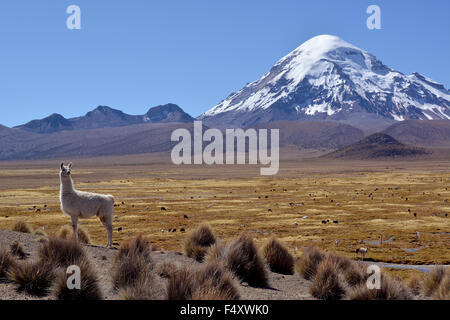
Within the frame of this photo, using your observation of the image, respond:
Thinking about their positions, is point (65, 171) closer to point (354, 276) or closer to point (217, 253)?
point (217, 253)

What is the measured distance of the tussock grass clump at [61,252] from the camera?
10.3 meters

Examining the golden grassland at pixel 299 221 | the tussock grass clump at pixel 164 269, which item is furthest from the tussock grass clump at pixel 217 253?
the golden grassland at pixel 299 221

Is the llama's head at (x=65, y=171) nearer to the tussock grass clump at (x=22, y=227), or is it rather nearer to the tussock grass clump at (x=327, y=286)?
the tussock grass clump at (x=22, y=227)

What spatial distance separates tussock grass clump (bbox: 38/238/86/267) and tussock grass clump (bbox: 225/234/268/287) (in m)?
3.45

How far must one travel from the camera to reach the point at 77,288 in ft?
28.4

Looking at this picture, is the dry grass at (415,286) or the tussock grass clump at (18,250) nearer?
the dry grass at (415,286)

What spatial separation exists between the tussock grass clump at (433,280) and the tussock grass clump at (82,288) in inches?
300

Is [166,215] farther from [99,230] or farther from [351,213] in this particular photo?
[351,213]

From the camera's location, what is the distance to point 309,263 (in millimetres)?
12758

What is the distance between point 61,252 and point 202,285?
3.76 metres

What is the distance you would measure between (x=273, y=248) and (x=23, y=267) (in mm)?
6912

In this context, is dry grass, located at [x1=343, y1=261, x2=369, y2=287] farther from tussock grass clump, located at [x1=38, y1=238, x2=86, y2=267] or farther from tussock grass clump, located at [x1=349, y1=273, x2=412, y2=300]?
tussock grass clump, located at [x1=38, y1=238, x2=86, y2=267]

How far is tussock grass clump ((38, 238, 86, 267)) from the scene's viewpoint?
10.3m
